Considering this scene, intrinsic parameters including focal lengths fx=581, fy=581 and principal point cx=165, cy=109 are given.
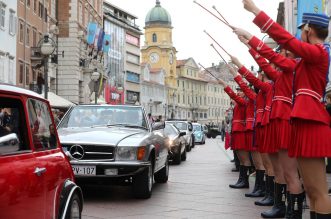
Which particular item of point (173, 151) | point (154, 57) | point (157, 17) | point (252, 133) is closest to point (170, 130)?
point (173, 151)

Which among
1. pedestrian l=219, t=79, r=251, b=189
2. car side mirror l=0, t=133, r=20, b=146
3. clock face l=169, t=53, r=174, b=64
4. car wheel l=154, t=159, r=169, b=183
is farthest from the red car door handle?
clock face l=169, t=53, r=174, b=64

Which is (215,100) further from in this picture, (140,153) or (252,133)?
(140,153)

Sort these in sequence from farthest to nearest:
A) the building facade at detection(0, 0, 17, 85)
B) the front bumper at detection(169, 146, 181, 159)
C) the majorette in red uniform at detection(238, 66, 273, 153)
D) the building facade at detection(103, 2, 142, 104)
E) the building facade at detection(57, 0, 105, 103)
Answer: the building facade at detection(103, 2, 142, 104)
the building facade at detection(57, 0, 105, 103)
the building facade at detection(0, 0, 17, 85)
the front bumper at detection(169, 146, 181, 159)
the majorette in red uniform at detection(238, 66, 273, 153)

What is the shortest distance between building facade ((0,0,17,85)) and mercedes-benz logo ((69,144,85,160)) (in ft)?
89.2

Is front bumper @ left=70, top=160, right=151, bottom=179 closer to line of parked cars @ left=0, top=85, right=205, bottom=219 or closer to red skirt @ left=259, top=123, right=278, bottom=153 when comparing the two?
line of parked cars @ left=0, top=85, right=205, bottom=219

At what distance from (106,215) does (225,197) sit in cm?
298

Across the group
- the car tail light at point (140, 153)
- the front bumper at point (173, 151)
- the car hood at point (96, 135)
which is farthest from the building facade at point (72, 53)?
the car tail light at point (140, 153)

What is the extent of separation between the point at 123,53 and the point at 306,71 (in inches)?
3535

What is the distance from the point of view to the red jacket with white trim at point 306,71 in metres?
4.83

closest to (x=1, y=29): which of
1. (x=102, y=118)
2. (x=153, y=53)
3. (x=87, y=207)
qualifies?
(x=102, y=118)

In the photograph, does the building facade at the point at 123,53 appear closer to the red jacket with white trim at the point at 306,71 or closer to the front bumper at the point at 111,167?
the front bumper at the point at 111,167

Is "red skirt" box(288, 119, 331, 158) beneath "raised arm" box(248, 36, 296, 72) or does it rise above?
beneath

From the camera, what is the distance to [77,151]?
938 centimetres

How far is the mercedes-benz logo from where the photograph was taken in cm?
937
